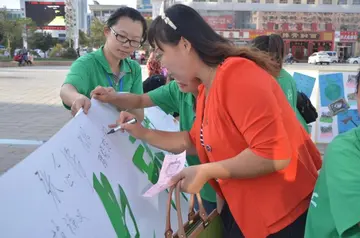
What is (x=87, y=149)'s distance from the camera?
1469 millimetres

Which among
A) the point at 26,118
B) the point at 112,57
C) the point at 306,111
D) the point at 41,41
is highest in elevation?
the point at 112,57

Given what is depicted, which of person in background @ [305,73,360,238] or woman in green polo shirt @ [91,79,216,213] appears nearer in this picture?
person in background @ [305,73,360,238]

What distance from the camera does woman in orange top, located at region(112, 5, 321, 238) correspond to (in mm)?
1186

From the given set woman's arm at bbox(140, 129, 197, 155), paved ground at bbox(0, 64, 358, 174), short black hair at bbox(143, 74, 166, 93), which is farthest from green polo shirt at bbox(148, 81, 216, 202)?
paved ground at bbox(0, 64, 358, 174)

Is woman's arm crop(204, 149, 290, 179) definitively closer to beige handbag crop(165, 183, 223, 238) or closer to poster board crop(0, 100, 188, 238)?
beige handbag crop(165, 183, 223, 238)

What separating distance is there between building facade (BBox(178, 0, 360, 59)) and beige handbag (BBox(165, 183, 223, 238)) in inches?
1791

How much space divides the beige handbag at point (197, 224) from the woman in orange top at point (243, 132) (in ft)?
0.24

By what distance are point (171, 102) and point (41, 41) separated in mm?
38409

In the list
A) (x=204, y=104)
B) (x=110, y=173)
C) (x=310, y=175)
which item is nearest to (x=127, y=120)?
(x=110, y=173)

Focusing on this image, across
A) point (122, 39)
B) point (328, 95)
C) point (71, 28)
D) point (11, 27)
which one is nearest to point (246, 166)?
point (122, 39)

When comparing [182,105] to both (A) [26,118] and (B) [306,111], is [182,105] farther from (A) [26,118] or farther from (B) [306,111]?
(A) [26,118]

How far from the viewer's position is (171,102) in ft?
6.31

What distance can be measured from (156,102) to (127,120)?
0.22 meters

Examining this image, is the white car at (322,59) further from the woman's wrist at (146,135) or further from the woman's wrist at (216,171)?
the woman's wrist at (216,171)
